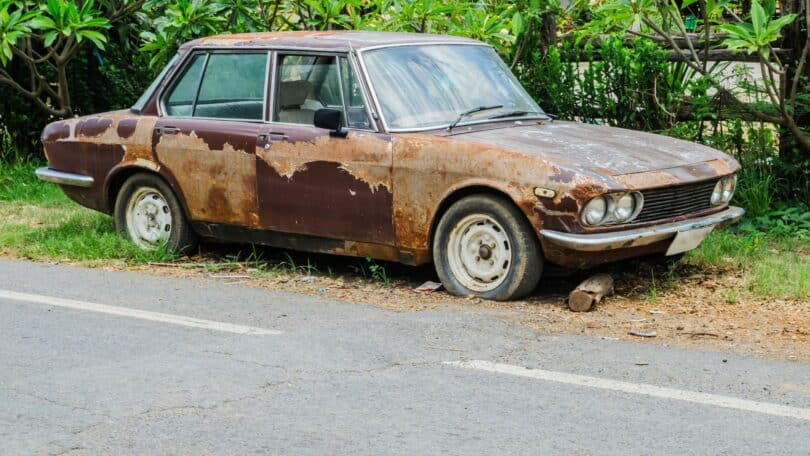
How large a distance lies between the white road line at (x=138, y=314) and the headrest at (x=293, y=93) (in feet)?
6.37

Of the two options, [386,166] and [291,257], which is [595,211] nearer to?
[386,166]

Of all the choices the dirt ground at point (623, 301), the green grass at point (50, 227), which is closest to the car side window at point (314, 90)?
the dirt ground at point (623, 301)

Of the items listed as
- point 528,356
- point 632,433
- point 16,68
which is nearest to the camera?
point 632,433

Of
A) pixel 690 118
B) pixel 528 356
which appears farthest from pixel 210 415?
pixel 690 118

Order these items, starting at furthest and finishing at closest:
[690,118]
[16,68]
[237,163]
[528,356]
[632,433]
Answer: [16,68] < [690,118] < [237,163] < [528,356] < [632,433]

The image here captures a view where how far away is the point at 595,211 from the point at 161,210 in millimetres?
3674

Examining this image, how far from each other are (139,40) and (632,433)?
10496 millimetres

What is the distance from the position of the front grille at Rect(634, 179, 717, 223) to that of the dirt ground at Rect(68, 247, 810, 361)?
0.53 m

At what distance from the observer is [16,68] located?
1422 cm

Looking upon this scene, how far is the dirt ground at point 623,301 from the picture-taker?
6918 mm

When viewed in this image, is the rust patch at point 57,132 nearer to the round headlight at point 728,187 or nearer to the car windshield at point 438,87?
the car windshield at point 438,87

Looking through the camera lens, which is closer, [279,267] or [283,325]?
[283,325]

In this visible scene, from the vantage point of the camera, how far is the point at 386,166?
26.3ft

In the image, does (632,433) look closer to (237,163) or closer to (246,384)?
(246,384)
